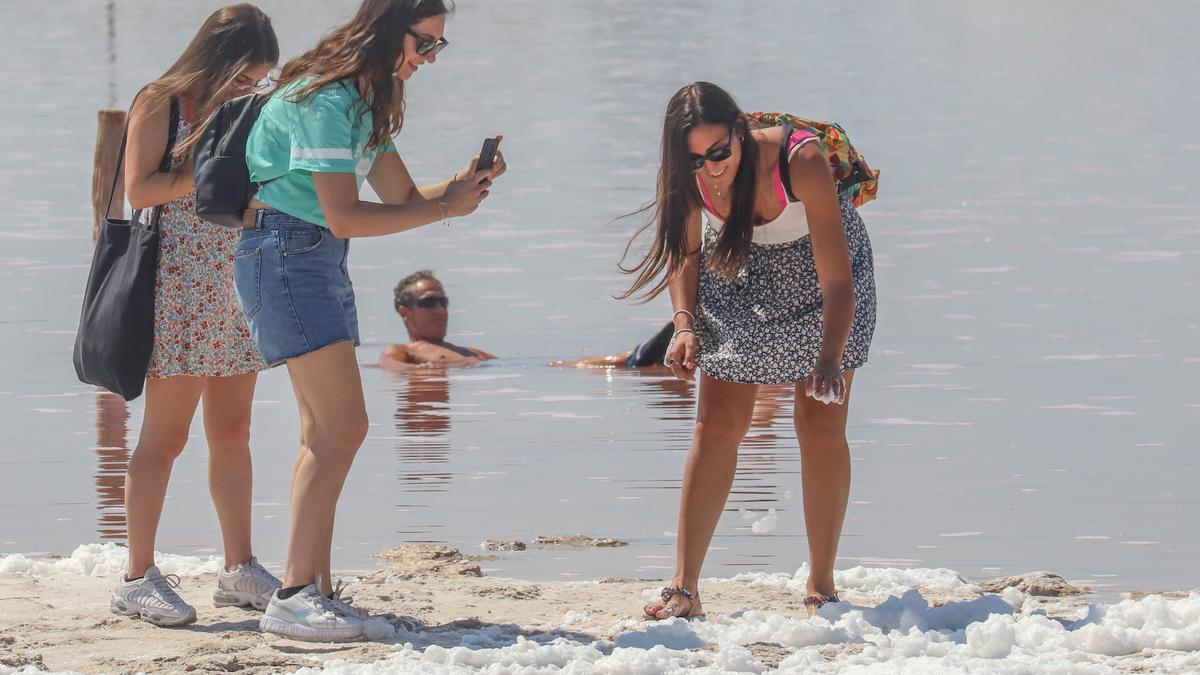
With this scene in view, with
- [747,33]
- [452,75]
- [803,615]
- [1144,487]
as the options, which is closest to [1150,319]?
[1144,487]

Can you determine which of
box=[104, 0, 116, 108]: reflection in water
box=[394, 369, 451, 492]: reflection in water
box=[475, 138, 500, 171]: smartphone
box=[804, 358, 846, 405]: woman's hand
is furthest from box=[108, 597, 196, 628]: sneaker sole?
box=[104, 0, 116, 108]: reflection in water

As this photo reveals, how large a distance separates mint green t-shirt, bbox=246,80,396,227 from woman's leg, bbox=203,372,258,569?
74 centimetres

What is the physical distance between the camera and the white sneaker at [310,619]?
538cm

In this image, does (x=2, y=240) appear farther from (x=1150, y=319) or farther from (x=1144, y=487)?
(x=1144, y=487)

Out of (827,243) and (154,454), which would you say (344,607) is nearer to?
(154,454)

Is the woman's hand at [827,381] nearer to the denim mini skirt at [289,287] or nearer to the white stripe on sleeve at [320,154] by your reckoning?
the denim mini skirt at [289,287]

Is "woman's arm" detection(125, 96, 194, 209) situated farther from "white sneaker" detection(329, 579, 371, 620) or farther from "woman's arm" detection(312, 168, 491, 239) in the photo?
"white sneaker" detection(329, 579, 371, 620)

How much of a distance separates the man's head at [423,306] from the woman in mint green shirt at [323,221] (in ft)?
24.3

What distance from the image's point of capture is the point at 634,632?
5.40 m

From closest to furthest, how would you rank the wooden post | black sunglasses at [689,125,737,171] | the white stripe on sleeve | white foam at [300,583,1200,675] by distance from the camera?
white foam at [300,583,1200,675] < the white stripe on sleeve < black sunglasses at [689,125,737,171] < the wooden post

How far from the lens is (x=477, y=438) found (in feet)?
31.8

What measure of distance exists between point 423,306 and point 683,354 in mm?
7442

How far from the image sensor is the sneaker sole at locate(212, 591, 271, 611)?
587 cm

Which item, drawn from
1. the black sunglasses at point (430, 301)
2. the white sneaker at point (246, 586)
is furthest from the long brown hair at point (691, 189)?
the black sunglasses at point (430, 301)
